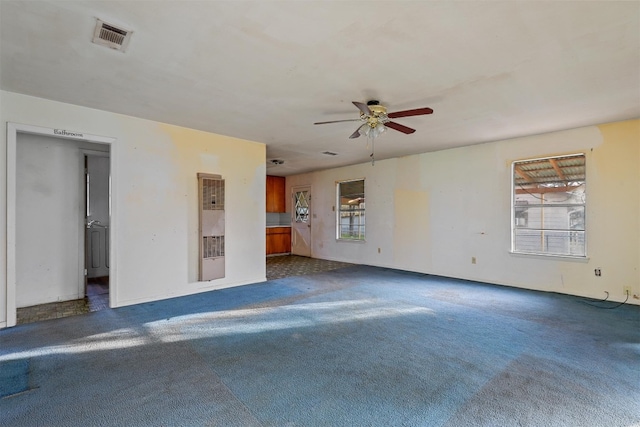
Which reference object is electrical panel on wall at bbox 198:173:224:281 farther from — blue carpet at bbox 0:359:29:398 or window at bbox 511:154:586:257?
window at bbox 511:154:586:257

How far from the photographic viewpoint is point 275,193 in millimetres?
9375

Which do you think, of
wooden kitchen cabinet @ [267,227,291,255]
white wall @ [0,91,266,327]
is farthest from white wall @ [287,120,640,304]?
white wall @ [0,91,266,327]

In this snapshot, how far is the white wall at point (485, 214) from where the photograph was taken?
418 cm

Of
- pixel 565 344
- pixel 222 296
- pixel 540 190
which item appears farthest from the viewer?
pixel 540 190

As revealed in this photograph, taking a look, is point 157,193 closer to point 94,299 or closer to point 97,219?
point 94,299

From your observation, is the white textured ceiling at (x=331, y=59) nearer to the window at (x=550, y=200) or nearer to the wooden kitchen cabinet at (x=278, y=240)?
the window at (x=550, y=200)

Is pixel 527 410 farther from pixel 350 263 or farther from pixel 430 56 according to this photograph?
pixel 350 263

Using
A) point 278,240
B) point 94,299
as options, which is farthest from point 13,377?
point 278,240

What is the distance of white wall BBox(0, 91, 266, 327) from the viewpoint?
3564 mm

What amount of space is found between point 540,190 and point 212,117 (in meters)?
5.08

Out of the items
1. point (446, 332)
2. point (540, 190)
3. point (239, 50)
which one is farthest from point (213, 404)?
point (540, 190)

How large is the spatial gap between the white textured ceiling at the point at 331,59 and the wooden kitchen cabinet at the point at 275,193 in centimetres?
501

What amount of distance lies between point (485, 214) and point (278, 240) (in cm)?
561

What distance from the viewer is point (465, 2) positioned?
189 centimetres
